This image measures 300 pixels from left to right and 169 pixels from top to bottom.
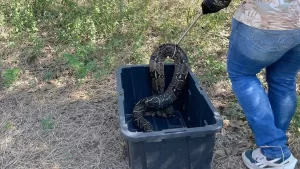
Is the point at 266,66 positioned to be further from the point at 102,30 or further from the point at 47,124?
the point at 102,30

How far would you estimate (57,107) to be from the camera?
359 centimetres

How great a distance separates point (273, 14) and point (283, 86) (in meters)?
0.67

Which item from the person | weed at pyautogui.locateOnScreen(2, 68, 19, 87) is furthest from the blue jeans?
weed at pyautogui.locateOnScreen(2, 68, 19, 87)

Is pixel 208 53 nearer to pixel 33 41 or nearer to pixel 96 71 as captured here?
pixel 96 71

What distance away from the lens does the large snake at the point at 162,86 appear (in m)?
3.22

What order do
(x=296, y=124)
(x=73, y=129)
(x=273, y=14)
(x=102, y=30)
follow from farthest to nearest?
(x=102, y=30)
(x=73, y=129)
(x=296, y=124)
(x=273, y=14)

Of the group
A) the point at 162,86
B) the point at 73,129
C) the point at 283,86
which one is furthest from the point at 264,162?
the point at 73,129

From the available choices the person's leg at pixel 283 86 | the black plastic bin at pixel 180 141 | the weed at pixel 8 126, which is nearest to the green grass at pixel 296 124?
the person's leg at pixel 283 86

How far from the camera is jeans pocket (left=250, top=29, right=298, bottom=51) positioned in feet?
7.63

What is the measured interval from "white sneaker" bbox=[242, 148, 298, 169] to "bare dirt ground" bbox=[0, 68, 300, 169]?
107 millimetres

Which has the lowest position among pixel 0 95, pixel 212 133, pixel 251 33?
pixel 0 95

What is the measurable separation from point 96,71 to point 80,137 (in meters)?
0.98

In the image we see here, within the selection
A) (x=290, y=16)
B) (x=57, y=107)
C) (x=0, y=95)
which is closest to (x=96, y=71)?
(x=57, y=107)

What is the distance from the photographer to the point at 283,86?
276 cm
